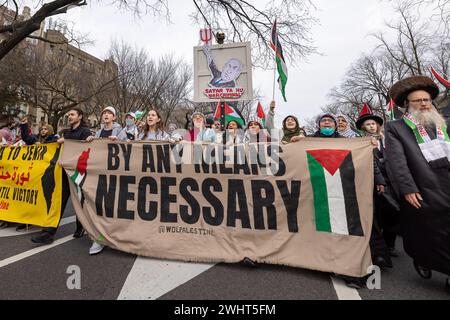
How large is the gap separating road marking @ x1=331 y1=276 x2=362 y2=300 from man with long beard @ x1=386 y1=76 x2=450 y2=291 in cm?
69

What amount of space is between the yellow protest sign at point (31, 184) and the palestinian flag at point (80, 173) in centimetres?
43

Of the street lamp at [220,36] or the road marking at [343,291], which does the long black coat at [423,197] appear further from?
the street lamp at [220,36]

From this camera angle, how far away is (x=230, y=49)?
4.75m

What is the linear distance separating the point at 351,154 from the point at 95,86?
898 inches

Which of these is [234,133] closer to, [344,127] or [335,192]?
[344,127]

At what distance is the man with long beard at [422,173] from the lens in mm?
2230

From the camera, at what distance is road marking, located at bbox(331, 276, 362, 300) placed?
87.2 inches

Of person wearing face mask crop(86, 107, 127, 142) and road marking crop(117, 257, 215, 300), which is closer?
road marking crop(117, 257, 215, 300)

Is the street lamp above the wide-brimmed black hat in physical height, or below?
→ above

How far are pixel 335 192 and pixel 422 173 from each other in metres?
0.77

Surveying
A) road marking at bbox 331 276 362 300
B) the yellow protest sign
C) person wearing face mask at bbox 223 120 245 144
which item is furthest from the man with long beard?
the yellow protest sign

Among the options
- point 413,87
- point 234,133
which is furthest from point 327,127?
point 234,133

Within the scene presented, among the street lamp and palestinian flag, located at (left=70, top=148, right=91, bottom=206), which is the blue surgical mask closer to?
the street lamp

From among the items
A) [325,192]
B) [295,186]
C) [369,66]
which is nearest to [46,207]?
[295,186]
